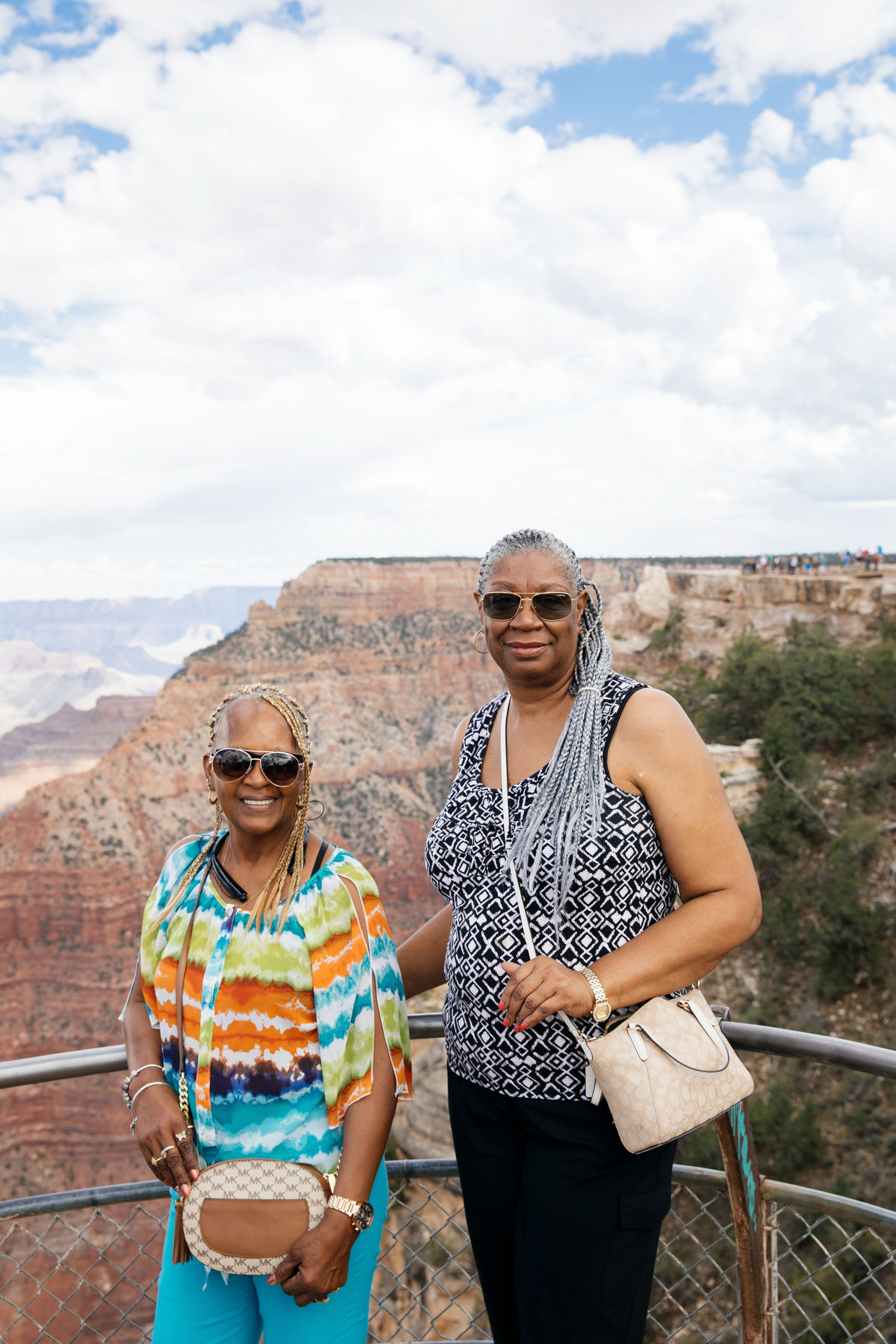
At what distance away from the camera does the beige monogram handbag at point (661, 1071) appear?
57.6 inches

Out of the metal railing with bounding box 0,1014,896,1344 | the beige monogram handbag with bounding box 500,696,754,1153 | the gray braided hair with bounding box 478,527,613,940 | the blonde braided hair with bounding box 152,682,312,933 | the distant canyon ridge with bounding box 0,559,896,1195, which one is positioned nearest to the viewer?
the beige monogram handbag with bounding box 500,696,754,1153

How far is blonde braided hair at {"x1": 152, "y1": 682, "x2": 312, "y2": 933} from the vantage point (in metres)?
1.67

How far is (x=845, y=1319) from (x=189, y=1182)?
737cm

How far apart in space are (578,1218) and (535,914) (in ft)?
1.70

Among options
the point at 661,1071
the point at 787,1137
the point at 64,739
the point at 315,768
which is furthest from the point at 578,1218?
the point at 64,739

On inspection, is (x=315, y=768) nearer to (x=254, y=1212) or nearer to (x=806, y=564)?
(x=254, y=1212)

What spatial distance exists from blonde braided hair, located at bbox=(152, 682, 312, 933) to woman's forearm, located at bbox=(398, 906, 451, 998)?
0.35 meters

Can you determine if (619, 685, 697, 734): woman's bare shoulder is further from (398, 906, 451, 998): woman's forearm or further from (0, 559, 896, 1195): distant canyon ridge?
(0, 559, 896, 1195): distant canyon ridge

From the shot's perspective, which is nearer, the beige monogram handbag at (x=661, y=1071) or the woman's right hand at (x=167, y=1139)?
the beige monogram handbag at (x=661, y=1071)

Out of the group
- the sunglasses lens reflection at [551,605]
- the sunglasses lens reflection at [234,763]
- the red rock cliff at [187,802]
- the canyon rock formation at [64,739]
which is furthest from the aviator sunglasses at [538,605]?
the canyon rock formation at [64,739]

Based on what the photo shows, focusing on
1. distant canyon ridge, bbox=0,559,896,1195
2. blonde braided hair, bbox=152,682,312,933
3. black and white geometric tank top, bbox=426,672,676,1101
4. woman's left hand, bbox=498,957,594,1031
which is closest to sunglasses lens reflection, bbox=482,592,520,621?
black and white geometric tank top, bbox=426,672,676,1101

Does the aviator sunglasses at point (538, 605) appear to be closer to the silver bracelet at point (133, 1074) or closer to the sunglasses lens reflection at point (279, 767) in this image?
the sunglasses lens reflection at point (279, 767)

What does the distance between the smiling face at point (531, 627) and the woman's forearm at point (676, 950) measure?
1.75 ft

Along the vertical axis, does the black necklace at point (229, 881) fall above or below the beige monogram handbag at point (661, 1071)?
above
